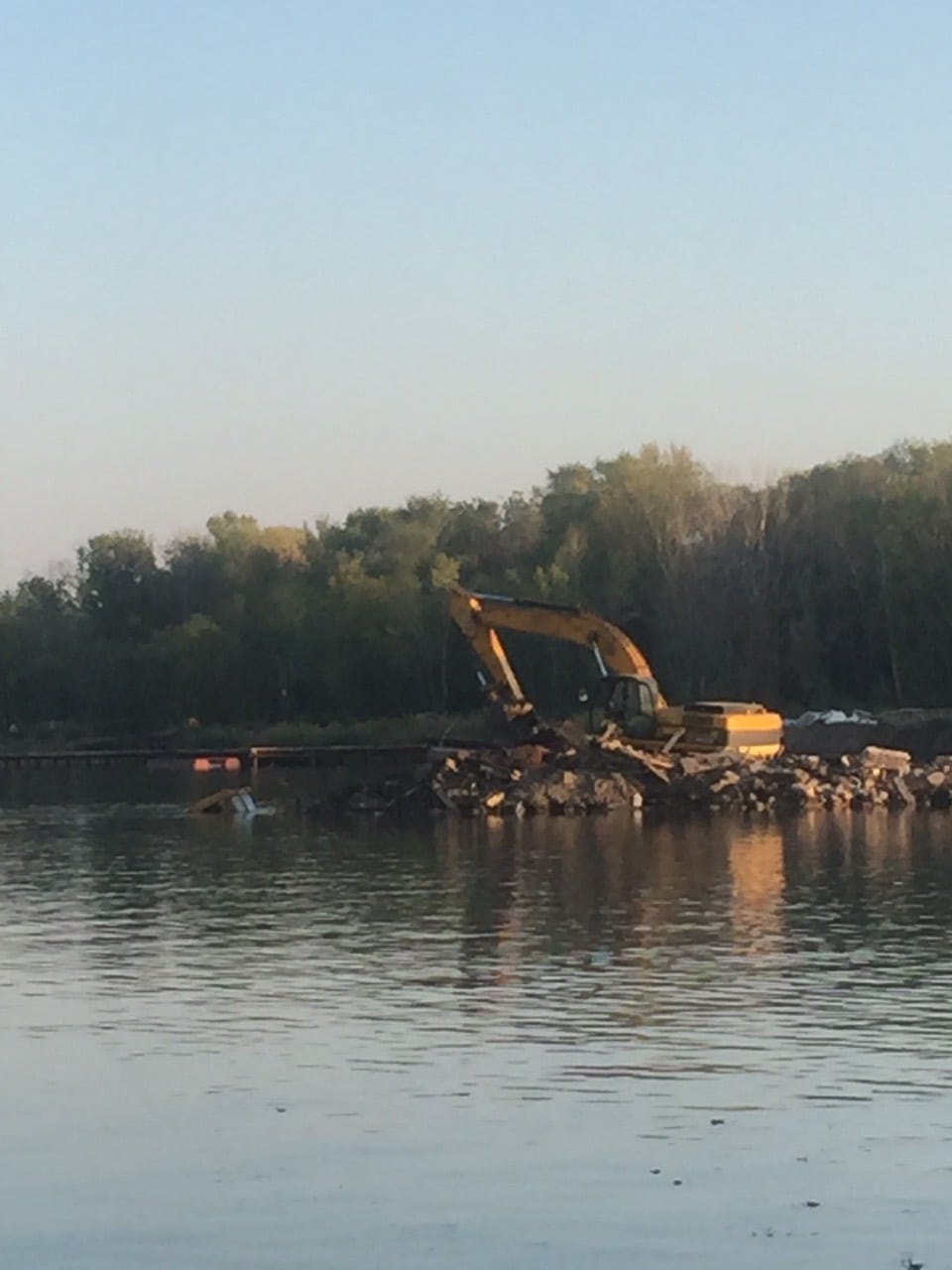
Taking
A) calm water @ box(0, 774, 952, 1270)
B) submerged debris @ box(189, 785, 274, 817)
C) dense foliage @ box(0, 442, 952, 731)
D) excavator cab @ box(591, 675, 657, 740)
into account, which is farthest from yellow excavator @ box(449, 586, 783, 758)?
dense foliage @ box(0, 442, 952, 731)

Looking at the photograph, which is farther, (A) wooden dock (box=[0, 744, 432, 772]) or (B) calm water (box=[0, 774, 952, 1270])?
(A) wooden dock (box=[0, 744, 432, 772])

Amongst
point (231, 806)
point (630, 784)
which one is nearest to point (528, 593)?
point (231, 806)

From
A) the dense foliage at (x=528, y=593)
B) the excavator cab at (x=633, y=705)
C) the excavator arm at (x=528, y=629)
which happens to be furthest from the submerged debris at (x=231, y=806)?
the dense foliage at (x=528, y=593)

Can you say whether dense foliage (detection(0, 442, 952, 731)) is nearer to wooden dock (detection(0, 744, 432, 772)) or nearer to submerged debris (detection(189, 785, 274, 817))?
wooden dock (detection(0, 744, 432, 772))

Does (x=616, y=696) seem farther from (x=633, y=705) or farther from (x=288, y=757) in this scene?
(x=288, y=757)

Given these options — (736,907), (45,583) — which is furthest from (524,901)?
(45,583)

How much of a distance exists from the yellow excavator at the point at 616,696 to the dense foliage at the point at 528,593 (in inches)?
1359

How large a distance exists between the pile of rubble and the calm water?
14262 millimetres

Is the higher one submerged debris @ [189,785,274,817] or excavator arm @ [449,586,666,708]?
excavator arm @ [449,586,666,708]

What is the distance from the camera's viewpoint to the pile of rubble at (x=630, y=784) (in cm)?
4881

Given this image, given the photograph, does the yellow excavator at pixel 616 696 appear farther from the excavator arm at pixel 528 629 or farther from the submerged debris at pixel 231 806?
the submerged debris at pixel 231 806

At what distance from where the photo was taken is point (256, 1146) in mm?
15086

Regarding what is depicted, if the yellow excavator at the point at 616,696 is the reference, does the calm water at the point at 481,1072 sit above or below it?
below

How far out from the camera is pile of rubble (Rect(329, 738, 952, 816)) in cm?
4881
